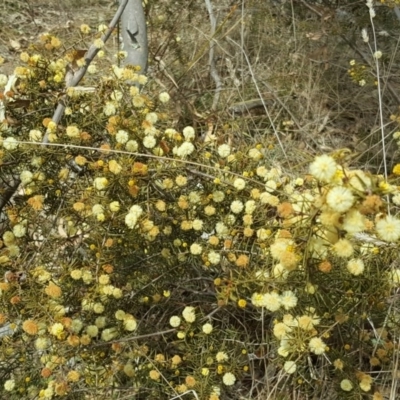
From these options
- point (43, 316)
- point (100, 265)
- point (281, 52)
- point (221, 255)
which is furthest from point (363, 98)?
point (43, 316)

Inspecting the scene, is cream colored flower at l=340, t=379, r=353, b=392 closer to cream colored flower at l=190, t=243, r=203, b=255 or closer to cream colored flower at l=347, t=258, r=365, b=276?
cream colored flower at l=347, t=258, r=365, b=276

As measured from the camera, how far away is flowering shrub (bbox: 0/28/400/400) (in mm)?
1683

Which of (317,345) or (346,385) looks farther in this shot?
Result: (346,385)

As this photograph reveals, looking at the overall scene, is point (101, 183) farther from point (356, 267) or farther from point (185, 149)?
point (356, 267)

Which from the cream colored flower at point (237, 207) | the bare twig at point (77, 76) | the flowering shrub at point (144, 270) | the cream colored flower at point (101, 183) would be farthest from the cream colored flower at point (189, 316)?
the bare twig at point (77, 76)

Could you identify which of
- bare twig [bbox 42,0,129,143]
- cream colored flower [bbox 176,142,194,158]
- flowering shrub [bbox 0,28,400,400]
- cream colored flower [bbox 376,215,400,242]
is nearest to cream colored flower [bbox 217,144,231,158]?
flowering shrub [bbox 0,28,400,400]

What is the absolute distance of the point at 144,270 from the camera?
6.63 ft

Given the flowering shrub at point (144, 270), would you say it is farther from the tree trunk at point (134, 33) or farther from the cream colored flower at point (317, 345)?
the tree trunk at point (134, 33)

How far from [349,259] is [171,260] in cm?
71

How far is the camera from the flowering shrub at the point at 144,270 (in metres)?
1.68

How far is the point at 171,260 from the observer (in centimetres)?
195

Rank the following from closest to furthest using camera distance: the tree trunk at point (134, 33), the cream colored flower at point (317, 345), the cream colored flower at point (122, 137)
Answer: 1. the cream colored flower at point (317, 345)
2. the cream colored flower at point (122, 137)
3. the tree trunk at point (134, 33)

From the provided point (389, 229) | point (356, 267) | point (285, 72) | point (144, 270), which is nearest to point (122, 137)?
point (144, 270)

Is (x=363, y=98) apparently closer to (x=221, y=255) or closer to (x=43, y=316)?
(x=221, y=255)
